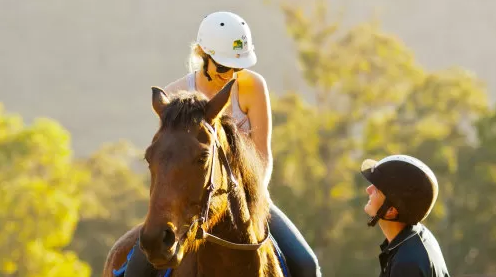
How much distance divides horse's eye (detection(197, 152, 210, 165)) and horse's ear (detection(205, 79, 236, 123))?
1.00 ft

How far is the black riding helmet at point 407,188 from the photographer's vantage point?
5.10m

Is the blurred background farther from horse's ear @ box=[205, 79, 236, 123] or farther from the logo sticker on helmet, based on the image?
horse's ear @ box=[205, 79, 236, 123]

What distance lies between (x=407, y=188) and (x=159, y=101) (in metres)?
1.47

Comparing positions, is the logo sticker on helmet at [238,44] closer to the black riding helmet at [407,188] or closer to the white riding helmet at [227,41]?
the white riding helmet at [227,41]

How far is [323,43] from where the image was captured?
57312 mm

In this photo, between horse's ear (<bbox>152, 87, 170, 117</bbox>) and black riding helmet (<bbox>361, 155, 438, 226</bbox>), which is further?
horse's ear (<bbox>152, 87, 170, 117</bbox>)

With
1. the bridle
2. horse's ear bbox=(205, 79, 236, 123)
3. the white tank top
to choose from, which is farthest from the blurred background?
horse's ear bbox=(205, 79, 236, 123)

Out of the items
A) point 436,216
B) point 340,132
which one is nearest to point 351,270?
point 436,216

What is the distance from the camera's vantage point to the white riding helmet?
666cm

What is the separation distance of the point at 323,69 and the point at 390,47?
4.00 m

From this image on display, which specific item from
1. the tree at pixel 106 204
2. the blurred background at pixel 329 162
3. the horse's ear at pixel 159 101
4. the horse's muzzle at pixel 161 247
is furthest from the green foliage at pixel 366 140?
the horse's muzzle at pixel 161 247

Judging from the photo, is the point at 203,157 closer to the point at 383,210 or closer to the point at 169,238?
the point at 169,238

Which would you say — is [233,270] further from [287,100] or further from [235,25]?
[287,100]

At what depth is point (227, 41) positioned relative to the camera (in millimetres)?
6668
